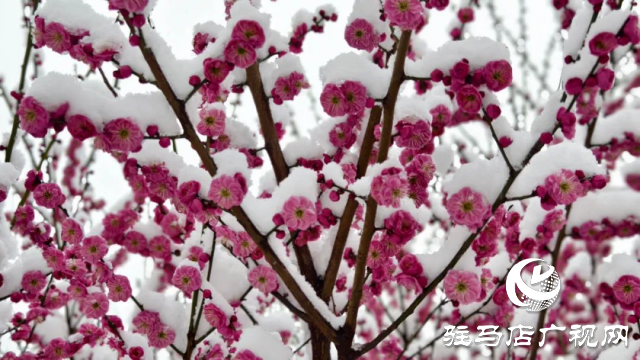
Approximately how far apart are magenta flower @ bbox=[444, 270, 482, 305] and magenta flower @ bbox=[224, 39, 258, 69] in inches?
40.2

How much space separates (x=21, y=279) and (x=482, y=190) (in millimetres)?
2134

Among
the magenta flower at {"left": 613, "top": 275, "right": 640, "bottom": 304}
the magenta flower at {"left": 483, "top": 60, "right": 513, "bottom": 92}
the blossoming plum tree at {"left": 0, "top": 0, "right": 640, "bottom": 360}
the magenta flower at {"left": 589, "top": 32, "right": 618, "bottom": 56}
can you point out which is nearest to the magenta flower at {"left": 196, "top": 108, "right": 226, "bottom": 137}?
the blossoming plum tree at {"left": 0, "top": 0, "right": 640, "bottom": 360}

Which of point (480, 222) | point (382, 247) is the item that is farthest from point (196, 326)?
point (480, 222)

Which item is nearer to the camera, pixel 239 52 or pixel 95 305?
pixel 239 52

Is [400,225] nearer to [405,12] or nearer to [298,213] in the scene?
[298,213]

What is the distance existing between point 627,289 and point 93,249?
2.25 meters

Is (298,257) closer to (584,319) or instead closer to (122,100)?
(122,100)

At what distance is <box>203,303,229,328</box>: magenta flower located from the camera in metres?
1.85

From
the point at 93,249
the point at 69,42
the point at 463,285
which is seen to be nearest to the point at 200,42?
the point at 69,42

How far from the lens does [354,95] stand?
160 cm

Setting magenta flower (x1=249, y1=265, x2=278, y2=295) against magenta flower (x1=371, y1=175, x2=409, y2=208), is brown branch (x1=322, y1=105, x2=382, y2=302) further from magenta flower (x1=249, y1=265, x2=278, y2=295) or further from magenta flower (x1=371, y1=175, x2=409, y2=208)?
magenta flower (x1=371, y1=175, x2=409, y2=208)

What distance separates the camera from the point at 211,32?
7.11 ft

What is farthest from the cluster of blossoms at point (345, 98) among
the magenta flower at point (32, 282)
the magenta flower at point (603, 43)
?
the magenta flower at point (32, 282)

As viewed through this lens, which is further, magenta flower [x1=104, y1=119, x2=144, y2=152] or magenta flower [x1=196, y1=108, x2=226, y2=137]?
magenta flower [x1=196, y1=108, x2=226, y2=137]
